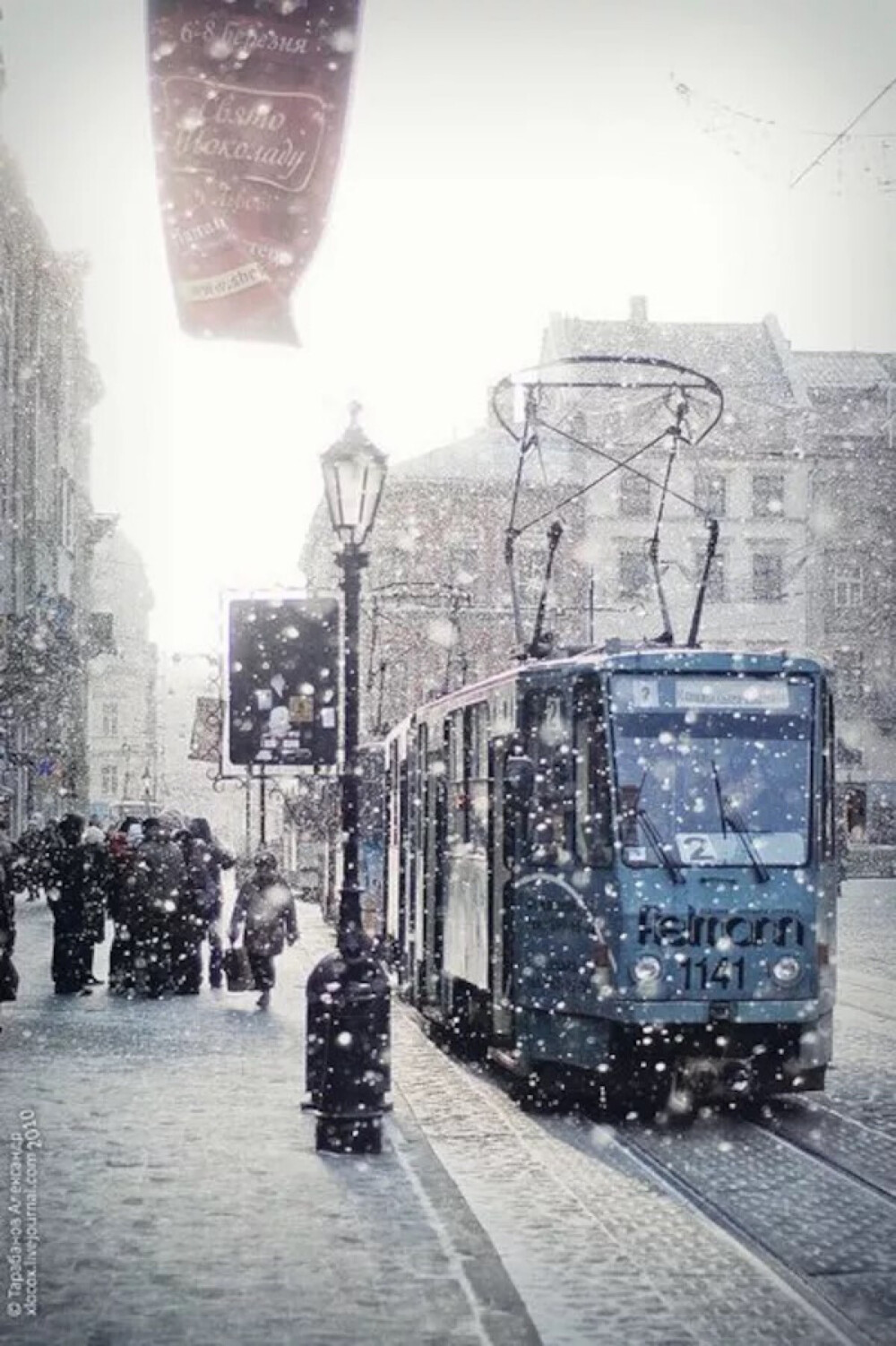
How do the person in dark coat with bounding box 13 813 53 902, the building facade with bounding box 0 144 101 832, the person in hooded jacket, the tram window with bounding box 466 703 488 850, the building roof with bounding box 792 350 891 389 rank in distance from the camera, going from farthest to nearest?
1. the building roof with bounding box 792 350 891 389
2. the building facade with bounding box 0 144 101 832
3. the person in dark coat with bounding box 13 813 53 902
4. the person in hooded jacket
5. the tram window with bounding box 466 703 488 850

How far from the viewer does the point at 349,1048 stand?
10.5m

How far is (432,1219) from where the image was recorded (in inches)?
329

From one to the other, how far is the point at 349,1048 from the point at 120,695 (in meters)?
94.3

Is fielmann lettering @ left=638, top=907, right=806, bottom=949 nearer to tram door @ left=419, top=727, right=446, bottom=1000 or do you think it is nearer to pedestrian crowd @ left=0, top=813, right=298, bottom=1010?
tram door @ left=419, top=727, right=446, bottom=1000

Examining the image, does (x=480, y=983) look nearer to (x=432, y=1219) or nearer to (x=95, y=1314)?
(x=432, y=1219)

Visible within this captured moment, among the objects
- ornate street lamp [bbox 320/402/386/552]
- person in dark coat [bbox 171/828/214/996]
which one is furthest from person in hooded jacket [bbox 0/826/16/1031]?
ornate street lamp [bbox 320/402/386/552]

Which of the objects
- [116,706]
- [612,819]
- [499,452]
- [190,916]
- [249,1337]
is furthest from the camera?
[116,706]

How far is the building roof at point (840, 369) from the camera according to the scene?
69.2 metres

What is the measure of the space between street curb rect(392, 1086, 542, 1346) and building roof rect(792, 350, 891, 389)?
199 feet

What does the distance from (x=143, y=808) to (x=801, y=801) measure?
58.3 meters

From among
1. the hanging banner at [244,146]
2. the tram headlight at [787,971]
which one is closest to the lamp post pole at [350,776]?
the hanging banner at [244,146]

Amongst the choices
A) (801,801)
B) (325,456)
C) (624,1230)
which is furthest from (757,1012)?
(325,456)

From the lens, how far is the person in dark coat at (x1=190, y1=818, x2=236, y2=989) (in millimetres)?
20062

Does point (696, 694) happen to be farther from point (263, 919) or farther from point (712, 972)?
point (263, 919)
